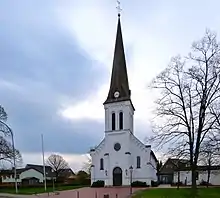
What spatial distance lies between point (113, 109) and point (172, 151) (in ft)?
120

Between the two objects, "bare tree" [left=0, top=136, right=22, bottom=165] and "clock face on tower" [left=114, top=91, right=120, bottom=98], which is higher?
"clock face on tower" [left=114, top=91, right=120, bottom=98]

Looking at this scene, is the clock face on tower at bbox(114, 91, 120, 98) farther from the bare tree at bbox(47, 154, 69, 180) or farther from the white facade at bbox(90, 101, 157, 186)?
the bare tree at bbox(47, 154, 69, 180)

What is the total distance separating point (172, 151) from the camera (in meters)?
26.8

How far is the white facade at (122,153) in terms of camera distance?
58.6m

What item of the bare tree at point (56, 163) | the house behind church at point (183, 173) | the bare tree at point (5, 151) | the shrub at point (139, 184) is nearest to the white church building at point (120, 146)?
the shrub at point (139, 184)

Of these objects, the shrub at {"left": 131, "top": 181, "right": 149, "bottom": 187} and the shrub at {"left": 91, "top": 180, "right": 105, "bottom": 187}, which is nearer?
the shrub at {"left": 131, "top": 181, "right": 149, "bottom": 187}

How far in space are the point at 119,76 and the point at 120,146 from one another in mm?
12236

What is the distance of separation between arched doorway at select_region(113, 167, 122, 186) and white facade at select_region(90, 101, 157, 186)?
1.18 feet

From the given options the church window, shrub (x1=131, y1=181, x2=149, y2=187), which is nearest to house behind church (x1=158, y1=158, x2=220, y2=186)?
shrub (x1=131, y1=181, x2=149, y2=187)

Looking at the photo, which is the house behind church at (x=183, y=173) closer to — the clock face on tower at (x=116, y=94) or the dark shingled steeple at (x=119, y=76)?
the dark shingled steeple at (x=119, y=76)

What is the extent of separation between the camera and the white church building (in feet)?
193

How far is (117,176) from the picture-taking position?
194 ft

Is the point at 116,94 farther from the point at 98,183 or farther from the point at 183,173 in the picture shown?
the point at 183,173

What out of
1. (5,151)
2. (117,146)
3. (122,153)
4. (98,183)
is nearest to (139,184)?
(122,153)
